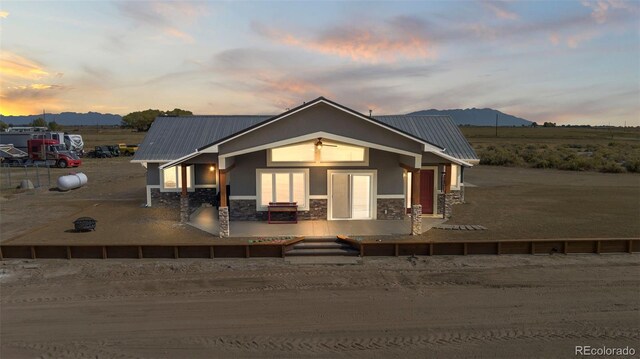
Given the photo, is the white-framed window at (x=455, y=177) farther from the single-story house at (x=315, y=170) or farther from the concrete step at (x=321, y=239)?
the concrete step at (x=321, y=239)

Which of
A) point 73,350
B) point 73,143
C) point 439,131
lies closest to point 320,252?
point 73,350

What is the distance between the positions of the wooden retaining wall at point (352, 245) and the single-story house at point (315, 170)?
1.89m

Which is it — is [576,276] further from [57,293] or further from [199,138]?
[199,138]

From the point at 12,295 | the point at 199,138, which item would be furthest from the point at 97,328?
the point at 199,138

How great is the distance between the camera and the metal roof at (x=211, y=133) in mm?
20781

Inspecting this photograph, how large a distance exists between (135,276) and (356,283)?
5.85m

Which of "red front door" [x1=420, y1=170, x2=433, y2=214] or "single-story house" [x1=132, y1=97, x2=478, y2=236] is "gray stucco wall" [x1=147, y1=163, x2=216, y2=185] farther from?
"red front door" [x1=420, y1=170, x2=433, y2=214]

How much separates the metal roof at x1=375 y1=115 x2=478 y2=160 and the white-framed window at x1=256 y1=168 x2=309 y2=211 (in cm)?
640

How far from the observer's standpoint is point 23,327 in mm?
8477

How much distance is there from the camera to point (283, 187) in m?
16.7

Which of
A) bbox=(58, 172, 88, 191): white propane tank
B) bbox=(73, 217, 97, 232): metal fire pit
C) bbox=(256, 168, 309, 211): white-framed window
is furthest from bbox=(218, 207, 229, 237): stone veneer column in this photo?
bbox=(58, 172, 88, 191): white propane tank

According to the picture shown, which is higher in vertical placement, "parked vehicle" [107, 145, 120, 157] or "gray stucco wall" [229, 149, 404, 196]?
"parked vehicle" [107, 145, 120, 157]

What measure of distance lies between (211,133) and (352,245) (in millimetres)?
12064

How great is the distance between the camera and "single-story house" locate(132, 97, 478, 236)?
49.8 feet
